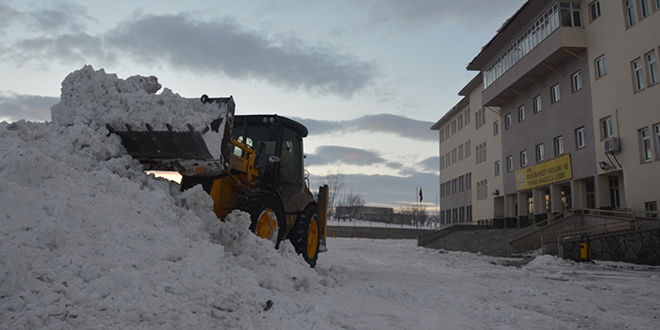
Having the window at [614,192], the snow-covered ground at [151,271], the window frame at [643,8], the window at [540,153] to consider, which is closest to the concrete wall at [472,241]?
the window at [540,153]

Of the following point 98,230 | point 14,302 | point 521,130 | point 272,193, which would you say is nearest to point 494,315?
point 272,193

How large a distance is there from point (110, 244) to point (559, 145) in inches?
1046

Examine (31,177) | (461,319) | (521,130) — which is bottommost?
(461,319)

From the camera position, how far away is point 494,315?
19.3 ft

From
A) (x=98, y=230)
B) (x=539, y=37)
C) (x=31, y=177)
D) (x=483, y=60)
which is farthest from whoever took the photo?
(x=483, y=60)

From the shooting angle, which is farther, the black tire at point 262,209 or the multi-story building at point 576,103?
the multi-story building at point 576,103

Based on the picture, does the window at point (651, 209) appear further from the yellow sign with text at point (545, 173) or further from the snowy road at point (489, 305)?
the snowy road at point (489, 305)

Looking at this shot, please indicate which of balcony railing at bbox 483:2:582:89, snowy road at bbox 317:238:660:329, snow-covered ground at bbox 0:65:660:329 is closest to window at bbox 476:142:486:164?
balcony railing at bbox 483:2:582:89

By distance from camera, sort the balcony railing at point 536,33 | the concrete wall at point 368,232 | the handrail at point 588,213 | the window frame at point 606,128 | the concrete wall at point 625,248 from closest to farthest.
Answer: the concrete wall at point 625,248, the handrail at point 588,213, the window frame at point 606,128, the balcony railing at point 536,33, the concrete wall at point 368,232

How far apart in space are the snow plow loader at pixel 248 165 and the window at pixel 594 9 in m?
20.2

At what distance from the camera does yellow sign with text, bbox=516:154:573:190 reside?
24672 millimetres

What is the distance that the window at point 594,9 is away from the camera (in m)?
22.9

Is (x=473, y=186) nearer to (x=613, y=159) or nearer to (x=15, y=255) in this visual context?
(x=613, y=159)

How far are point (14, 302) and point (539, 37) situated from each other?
28206 millimetres
